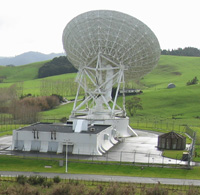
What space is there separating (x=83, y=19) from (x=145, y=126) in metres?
30.7

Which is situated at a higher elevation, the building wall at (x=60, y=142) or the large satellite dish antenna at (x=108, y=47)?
the large satellite dish antenna at (x=108, y=47)

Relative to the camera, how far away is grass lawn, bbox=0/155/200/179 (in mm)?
35188

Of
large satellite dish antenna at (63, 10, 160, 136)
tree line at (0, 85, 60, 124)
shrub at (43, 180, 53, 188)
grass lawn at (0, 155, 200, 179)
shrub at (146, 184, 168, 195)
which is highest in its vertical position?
large satellite dish antenna at (63, 10, 160, 136)

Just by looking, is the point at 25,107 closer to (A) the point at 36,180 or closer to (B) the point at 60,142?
(B) the point at 60,142

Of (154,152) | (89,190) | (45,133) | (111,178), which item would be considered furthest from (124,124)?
(89,190)

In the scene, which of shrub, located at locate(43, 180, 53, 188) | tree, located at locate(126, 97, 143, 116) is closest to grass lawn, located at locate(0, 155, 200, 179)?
shrub, located at locate(43, 180, 53, 188)

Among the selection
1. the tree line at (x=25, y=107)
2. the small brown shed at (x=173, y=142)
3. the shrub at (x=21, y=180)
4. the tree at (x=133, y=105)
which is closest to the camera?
the shrub at (x=21, y=180)

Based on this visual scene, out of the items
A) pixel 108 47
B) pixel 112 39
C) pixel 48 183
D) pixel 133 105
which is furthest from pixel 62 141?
pixel 133 105

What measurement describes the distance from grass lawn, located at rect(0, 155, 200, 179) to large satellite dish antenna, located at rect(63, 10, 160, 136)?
20.6m

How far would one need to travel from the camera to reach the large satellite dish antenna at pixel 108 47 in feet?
185

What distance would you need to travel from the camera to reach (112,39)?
187ft

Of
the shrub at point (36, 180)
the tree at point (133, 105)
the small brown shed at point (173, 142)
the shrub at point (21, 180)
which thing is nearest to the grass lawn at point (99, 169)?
the shrub at point (36, 180)

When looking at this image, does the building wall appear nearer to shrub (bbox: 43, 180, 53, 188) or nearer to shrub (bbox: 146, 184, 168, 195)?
shrub (bbox: 43, 180, 53, 188)

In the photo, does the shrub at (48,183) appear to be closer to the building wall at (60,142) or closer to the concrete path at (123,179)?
the concrete path at (123,179)
